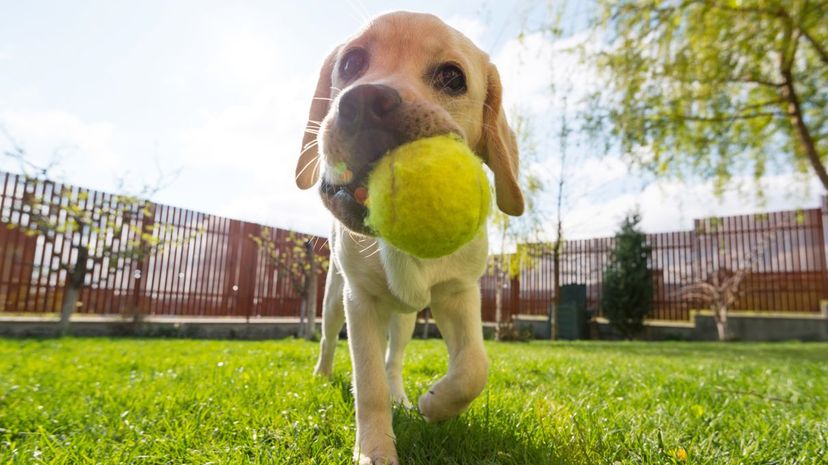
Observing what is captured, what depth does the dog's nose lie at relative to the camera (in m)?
1.44

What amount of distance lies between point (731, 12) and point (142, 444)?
9.87m

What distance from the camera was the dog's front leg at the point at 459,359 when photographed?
1.88 meters

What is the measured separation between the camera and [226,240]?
44.9ft

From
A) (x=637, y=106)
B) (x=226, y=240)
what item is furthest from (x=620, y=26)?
(x=226, y=240)

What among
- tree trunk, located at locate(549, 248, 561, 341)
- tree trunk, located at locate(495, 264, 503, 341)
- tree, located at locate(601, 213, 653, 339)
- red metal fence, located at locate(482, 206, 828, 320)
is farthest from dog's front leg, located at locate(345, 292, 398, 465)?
tree, located at locate(601, 213, 653, 339)

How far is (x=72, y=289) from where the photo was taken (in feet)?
32.8

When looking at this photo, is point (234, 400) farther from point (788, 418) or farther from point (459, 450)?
point (788, 418)

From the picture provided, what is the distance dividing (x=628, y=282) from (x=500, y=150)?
53.8ft

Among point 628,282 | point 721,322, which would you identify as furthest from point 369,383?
point 721,322

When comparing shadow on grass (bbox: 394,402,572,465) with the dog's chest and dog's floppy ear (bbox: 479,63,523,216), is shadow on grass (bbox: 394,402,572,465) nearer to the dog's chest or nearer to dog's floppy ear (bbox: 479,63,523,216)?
the dog's chest

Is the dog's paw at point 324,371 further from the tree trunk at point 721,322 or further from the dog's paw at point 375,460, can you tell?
the tree trunk at point 721,322

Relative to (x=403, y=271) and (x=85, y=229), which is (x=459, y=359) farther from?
(x=85, y=229)

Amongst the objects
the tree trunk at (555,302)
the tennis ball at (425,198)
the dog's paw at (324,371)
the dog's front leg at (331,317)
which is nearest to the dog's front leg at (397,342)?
the dog's front leg at (331,317)

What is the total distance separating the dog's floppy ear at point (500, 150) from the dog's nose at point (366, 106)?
0.88m
